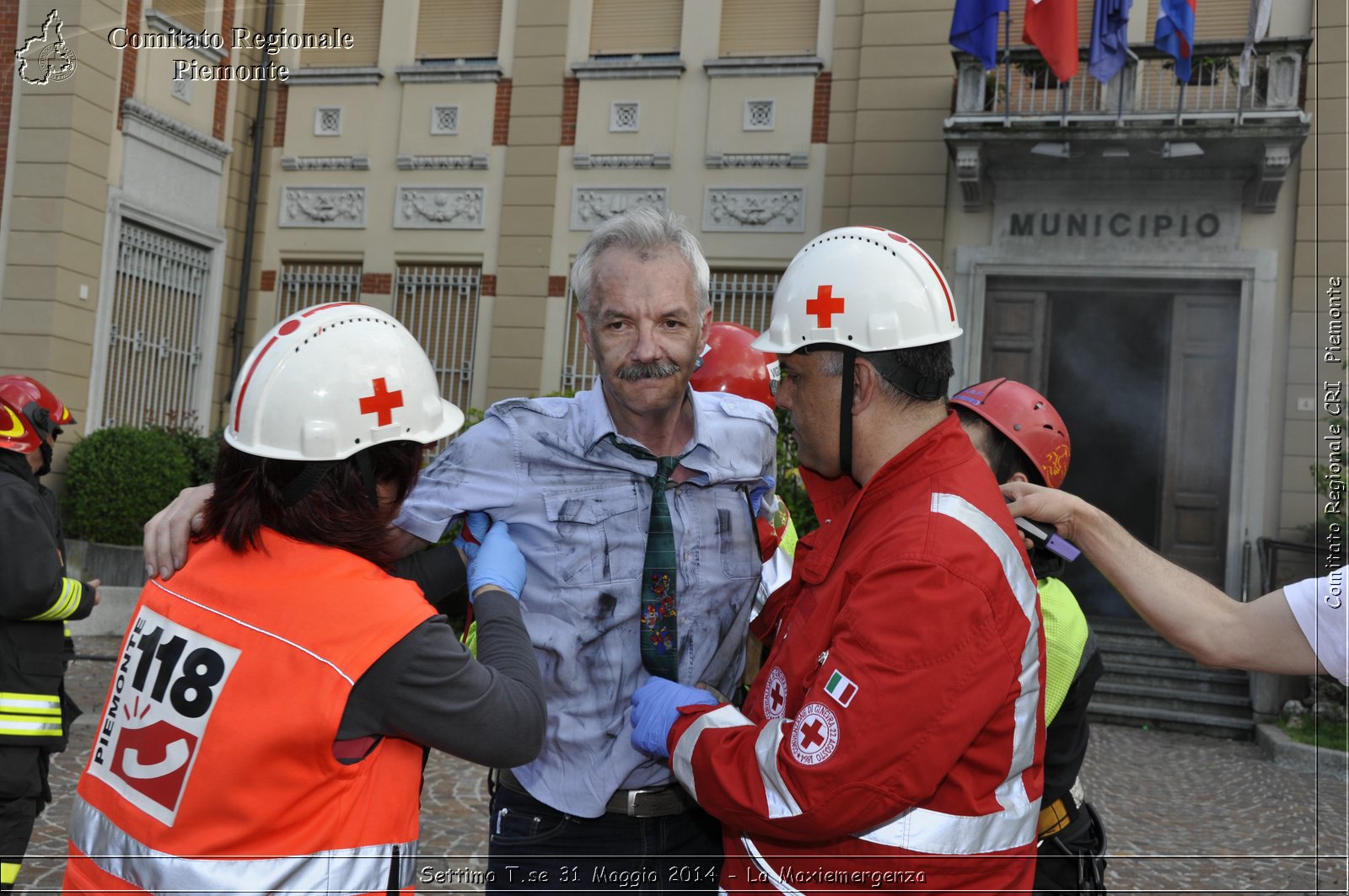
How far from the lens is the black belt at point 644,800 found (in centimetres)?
237

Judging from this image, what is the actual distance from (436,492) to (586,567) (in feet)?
1.19

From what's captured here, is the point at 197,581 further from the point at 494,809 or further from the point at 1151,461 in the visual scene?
the point at 1151,461

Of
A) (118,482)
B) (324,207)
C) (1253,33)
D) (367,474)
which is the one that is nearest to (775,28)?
(1253,33)

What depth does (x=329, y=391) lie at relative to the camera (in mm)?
1942

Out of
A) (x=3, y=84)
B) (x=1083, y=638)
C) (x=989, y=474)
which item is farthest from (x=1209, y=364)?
(x=3, y=84)

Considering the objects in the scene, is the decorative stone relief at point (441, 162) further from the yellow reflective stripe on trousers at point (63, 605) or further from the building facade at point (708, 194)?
the yellow reflective stripe on trousers at point (63, 605)

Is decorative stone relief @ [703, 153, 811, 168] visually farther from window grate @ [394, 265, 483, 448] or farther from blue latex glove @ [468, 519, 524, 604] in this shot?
blue latex glove @ [468, 519, 524, 604]

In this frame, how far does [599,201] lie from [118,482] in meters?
6.49

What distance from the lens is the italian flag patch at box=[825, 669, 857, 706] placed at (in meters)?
1.70

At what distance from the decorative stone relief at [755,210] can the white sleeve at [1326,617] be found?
11463 mm

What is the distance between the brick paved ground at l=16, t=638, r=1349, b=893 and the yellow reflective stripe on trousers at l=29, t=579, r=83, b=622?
118 centimetres

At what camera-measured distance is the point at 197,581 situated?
1823mm

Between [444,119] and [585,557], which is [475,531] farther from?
[444,119]

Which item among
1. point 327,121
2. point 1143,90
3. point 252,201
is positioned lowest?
point 252,201
